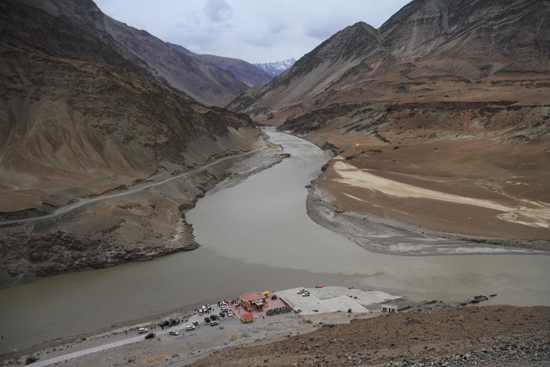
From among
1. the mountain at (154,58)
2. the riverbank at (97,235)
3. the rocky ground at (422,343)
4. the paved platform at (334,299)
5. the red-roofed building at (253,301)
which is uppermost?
the mountain at (154,58)

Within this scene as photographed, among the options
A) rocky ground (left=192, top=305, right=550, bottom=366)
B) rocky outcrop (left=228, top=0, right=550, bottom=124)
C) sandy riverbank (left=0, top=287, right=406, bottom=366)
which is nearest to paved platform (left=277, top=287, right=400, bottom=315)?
sandy riverbank (left=0, top=287, right=406, bottom=366)

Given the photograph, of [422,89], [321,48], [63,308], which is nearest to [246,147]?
[422,89]

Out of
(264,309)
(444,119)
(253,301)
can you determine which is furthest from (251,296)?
(444,119)

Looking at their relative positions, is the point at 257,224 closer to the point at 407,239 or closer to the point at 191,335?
the point at 407,239

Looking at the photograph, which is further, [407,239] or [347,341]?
[407,239]

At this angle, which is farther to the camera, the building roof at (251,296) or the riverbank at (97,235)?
the riverbank at (97,235)

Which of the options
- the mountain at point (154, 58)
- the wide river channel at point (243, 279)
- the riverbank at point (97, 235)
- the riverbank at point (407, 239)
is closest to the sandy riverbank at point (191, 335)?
the wide river channel at point (243, 279)

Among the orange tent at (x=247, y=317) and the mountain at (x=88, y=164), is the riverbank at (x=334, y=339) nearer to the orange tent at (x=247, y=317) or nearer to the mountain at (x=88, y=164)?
the orange tent at (x=247, y=317)
